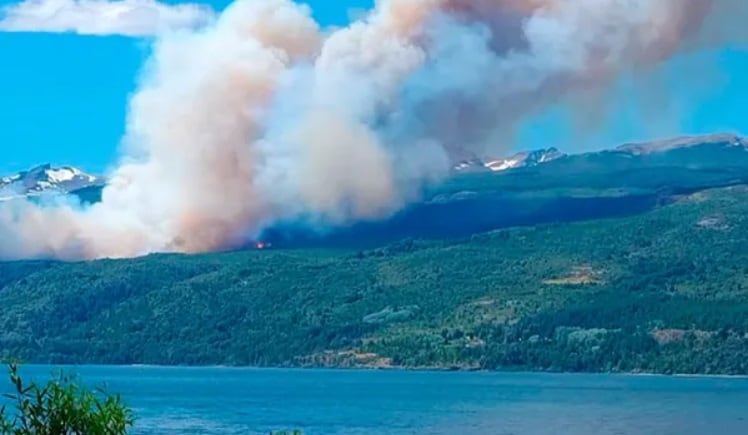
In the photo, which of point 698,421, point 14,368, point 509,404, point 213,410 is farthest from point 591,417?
point 14,368

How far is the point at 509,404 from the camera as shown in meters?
194

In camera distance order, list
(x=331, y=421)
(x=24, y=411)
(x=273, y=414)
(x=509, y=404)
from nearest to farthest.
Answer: (x=24, y=411), (x=331, y=421), (x=273, y=414), (x=509, y=404)

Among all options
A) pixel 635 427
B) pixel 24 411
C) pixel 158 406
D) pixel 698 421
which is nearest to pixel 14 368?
pixel 24 411

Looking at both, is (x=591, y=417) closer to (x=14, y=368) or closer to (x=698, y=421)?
(x=698, y=421)

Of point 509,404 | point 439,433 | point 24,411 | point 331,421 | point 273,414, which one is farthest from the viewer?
point 509,404

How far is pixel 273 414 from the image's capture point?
6969 inches

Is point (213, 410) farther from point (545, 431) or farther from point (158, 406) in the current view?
point (545, 431)

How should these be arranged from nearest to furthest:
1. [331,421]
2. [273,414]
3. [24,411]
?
[24,411], [331,421], [273,414]

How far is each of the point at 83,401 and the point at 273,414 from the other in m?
146

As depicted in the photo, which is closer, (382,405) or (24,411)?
(24,411)

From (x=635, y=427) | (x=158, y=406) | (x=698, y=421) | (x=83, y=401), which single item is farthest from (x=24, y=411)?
(x=158, y=406)

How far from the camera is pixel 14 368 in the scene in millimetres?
33125

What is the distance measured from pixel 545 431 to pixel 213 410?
150ft

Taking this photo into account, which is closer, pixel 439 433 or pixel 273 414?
pixel 439 433
